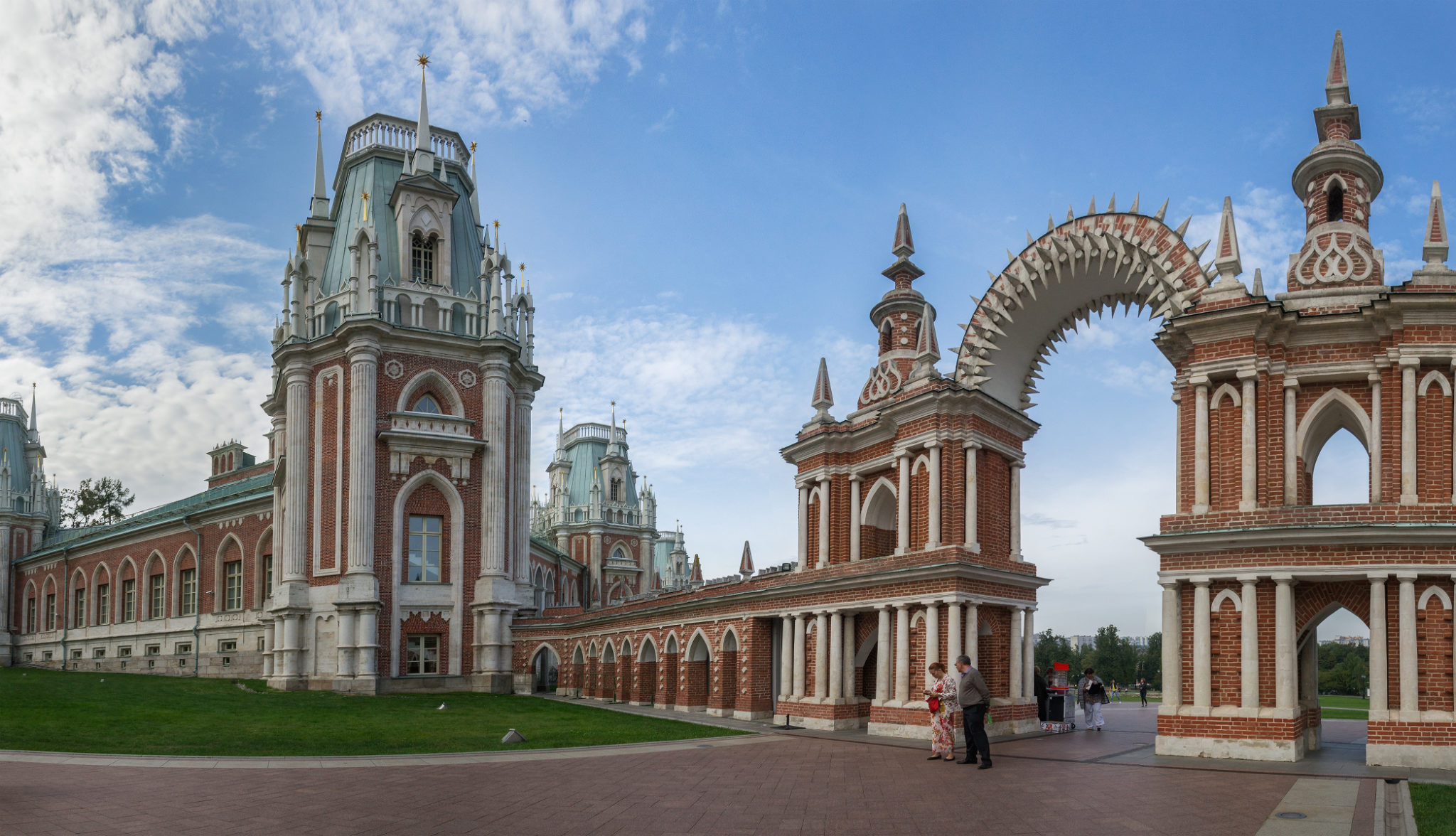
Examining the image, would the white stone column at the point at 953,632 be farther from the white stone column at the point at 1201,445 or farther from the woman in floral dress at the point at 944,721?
the white stone column at the point at 1201,445

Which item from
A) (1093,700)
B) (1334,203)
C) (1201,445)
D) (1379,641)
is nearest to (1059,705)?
(1093,700)

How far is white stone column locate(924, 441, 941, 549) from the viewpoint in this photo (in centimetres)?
2295

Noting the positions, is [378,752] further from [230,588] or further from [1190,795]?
[230,588]

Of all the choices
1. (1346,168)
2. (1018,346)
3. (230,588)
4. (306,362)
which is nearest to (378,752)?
(1018,346)

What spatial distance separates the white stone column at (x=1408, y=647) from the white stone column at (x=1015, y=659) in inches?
328

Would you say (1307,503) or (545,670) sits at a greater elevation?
(1307,503)

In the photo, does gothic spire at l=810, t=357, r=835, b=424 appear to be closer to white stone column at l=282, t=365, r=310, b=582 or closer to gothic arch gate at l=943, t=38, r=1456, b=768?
gothic arch gate at l=943, t=38, r=1456, b=768

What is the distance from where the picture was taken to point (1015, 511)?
24906 mm

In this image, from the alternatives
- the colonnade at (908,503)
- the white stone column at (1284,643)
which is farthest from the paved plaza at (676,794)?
the colonnade at (908,503)

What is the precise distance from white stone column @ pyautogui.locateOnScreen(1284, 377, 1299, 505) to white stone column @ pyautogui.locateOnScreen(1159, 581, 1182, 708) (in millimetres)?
2615

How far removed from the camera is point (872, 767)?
16344 millimetres

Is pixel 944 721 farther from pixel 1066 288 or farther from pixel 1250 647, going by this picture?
pixel 1066 288

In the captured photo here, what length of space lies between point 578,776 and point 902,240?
716 inches

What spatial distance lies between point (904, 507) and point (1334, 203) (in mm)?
10484
